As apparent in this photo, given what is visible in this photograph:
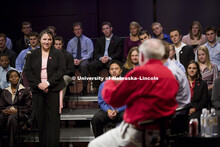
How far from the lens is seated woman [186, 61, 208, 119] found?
5.49 m

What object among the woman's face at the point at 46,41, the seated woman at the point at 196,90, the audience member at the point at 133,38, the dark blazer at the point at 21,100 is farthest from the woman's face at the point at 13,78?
the seated woman at the point at 196,90

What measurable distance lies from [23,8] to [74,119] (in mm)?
4397

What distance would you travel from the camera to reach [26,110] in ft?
19.2

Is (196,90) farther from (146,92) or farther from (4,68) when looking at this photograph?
(4,68)

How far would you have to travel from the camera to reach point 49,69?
17.2 feet

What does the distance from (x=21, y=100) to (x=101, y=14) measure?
4057 mm

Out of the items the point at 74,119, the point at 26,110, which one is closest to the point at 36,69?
the point at 26,110

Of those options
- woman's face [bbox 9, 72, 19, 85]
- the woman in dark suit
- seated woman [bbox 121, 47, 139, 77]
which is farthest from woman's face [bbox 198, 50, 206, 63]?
woman's face [bbox 9, 72, 19, 85]

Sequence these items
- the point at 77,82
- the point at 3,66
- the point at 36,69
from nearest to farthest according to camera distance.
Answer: the point at 36,69 < the point at 3,66 < the point at 77,82

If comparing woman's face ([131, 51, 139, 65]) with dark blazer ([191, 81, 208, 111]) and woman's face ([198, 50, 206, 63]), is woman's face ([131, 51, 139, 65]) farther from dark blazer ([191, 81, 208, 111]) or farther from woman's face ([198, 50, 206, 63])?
woman's face ([198, 50, 206, 63])

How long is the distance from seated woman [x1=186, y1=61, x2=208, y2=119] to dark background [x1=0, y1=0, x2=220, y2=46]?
3.26 metres

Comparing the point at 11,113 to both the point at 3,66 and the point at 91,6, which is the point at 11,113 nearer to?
the point at 3,66

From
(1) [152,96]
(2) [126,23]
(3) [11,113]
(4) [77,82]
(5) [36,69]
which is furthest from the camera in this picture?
(2) [126,23]

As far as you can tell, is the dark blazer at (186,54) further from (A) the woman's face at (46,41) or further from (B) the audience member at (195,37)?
(A) the woman's face at (46,41)
